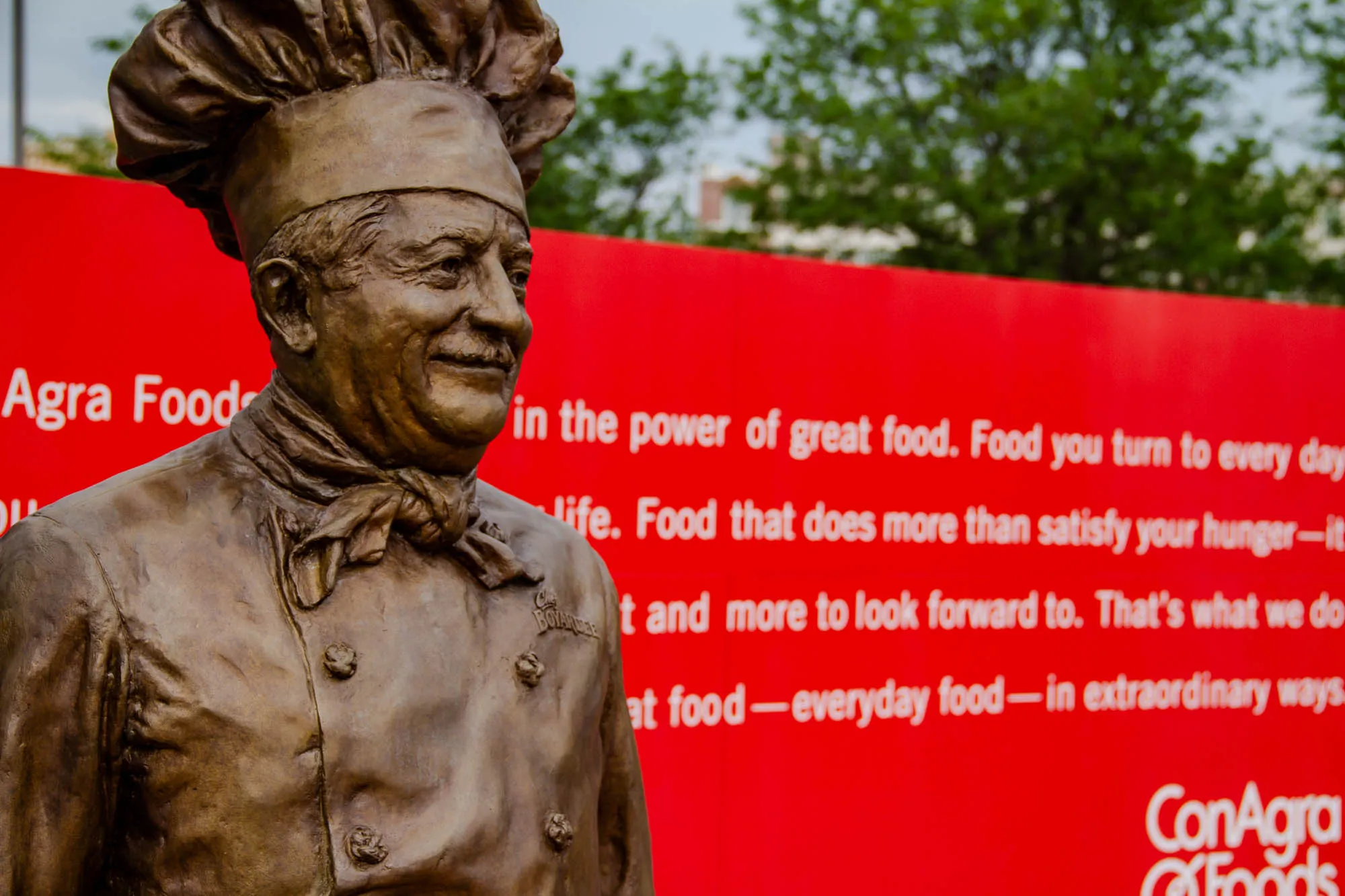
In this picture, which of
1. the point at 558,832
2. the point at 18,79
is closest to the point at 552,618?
the point at 558,832

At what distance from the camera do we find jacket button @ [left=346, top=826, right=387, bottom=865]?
5.90 feet

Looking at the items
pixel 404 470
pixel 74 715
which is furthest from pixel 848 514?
pixel 74 715

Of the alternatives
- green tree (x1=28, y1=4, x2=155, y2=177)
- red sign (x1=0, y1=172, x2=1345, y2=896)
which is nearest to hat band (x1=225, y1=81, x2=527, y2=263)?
red sign (x1=0, y1=172, x2=1345, y2=896)

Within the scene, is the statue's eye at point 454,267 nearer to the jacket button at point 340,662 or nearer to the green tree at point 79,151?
the jacket button at point 340,662

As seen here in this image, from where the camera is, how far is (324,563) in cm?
190

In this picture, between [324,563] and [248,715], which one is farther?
[324,563]

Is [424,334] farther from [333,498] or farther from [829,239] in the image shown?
[829,239]

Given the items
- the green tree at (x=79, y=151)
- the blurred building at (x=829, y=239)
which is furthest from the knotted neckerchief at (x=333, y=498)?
the blurred building at (x=829, y=239)

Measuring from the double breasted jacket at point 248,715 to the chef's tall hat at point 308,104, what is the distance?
37 centimetres

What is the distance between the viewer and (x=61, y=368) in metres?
3.89

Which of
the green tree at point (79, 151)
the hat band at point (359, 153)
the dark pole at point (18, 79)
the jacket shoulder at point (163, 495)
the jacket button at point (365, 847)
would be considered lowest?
the jacket button at point (365, 847)

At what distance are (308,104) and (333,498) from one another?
497 millimetres

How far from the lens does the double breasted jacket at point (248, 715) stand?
1757 mm

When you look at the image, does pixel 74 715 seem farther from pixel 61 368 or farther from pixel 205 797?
pixel 61 368
